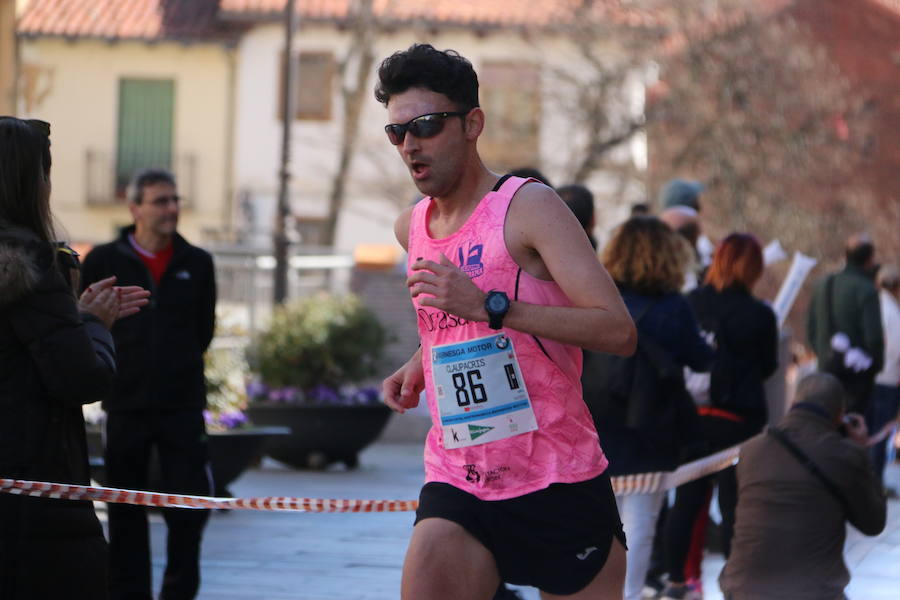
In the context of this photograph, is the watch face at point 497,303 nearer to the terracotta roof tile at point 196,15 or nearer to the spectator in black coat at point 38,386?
the spectator in black coat at point 38,386

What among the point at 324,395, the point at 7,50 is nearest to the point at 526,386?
the point at 324,395

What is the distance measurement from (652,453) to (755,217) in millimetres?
19222

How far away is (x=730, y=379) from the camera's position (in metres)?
7.91

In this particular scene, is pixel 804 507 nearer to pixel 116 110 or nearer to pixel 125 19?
pixel 116 110

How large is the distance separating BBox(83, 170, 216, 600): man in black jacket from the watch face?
3.39 meters

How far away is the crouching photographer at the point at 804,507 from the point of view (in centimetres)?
611

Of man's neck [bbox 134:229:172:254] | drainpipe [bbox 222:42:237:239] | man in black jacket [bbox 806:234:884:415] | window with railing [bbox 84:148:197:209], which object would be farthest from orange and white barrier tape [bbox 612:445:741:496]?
window with railing [bbox 84:148:197:209]

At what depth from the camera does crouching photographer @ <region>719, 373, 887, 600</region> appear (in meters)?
6.11

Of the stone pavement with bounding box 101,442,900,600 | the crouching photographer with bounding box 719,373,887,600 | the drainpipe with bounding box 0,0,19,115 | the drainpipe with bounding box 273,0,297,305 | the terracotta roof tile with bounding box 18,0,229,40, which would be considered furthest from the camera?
the terracotta roof tile with bounding box 18,0,229,40

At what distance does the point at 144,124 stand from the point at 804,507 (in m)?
34.2

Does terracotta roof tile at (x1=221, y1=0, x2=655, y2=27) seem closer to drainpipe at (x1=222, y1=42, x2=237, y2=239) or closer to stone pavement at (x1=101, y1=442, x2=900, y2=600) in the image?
drainpipe at (x1=222, y1=42, x2=237, y2=239)

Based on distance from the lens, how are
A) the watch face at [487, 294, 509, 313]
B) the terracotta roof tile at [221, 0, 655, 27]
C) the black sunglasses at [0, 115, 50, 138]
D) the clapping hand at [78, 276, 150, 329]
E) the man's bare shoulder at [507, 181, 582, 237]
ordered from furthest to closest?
the terracotta roof tile at [221, 0, 655, 27] < the clapping hand at [78, 276, 150, 329] < the black sunglasses at [0, 115, 50, 138] < the man's bare shoulder at [507, 181, 582, 237] < the watch face at [487, 294, 509, 313]

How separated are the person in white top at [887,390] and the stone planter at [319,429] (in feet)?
12.5

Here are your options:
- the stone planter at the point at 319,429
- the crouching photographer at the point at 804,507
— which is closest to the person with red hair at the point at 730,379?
the crouching photographer at the point at 804,507
